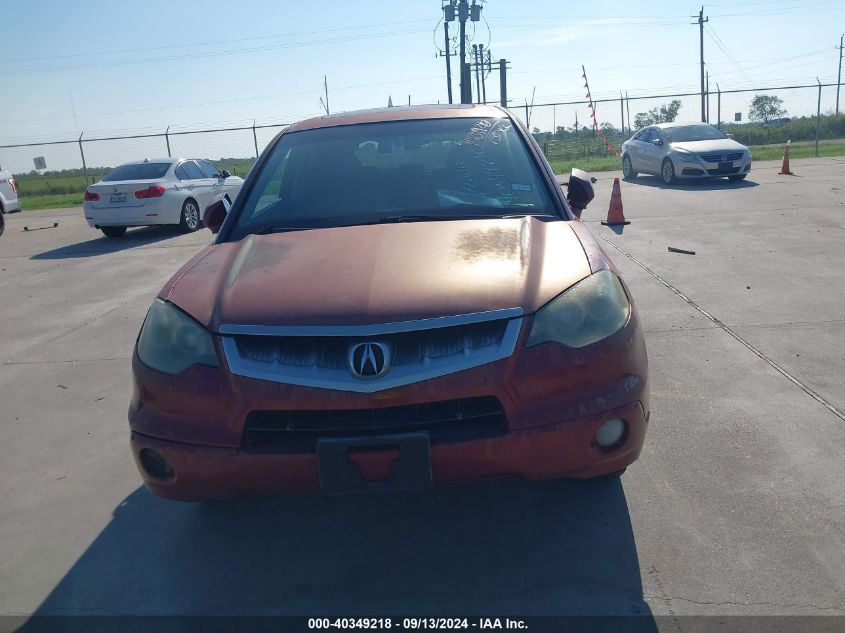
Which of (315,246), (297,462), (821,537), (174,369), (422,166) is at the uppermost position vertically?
(422,166)

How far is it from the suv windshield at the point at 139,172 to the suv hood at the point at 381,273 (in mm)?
10677

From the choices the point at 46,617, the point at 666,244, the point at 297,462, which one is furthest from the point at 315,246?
the point at 666,244

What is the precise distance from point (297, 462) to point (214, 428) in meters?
0.33

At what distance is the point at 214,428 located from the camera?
8.50ft

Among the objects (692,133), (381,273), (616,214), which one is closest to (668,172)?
(692,133)

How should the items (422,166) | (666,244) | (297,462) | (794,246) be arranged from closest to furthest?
(297,462) → (422,166) → (794,246) → (666,244)

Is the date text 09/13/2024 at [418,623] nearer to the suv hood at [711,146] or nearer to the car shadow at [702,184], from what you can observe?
the car shadow at [702,184]

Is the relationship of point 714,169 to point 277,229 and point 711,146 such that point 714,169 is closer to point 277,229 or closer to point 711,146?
point 711,146

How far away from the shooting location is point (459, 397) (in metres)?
2.48

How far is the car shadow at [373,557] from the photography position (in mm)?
2635

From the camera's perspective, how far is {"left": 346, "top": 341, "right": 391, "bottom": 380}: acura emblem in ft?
8.18

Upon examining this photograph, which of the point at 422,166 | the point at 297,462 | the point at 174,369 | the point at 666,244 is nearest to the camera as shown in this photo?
the point at 297,462

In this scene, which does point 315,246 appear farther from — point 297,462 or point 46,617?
point 46,617

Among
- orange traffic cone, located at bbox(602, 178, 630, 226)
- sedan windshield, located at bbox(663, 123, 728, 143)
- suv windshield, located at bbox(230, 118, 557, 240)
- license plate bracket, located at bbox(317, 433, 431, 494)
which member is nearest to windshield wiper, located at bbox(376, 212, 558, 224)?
suv windshield, located at bbox(230, 118, 557, 240)
